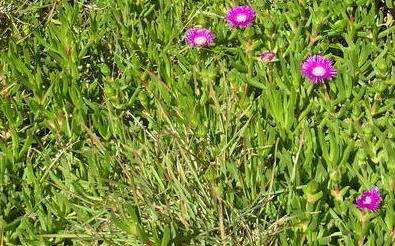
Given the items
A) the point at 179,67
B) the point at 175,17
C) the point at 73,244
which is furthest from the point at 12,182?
the point at 175,17

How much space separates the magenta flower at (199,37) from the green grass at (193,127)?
3 centimetres

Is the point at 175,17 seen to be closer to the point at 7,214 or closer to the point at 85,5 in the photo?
the point at 85,5

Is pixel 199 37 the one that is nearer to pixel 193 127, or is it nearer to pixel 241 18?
pixel 241 18

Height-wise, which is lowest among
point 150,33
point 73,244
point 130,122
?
point 73,244

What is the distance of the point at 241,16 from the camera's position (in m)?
2.04

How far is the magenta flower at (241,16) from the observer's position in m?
2.01

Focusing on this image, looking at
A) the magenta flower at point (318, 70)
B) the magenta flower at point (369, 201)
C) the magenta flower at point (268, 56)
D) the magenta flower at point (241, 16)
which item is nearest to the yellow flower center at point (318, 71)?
the magenta flower at point (318, 70)

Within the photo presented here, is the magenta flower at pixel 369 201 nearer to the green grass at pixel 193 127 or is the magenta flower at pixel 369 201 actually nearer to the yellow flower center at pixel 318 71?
the green grass at pixel 193 127

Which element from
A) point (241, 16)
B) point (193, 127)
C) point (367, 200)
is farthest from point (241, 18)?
point (367, 200)

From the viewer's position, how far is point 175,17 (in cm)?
224

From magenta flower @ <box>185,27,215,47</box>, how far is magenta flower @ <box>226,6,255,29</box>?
0.07m

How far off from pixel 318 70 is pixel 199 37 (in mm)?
394

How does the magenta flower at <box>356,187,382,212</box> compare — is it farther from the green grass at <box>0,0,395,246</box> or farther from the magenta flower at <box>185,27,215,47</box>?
the magenta flower at <box>185,27,215,47</box>

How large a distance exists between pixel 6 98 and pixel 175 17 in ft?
2.09
